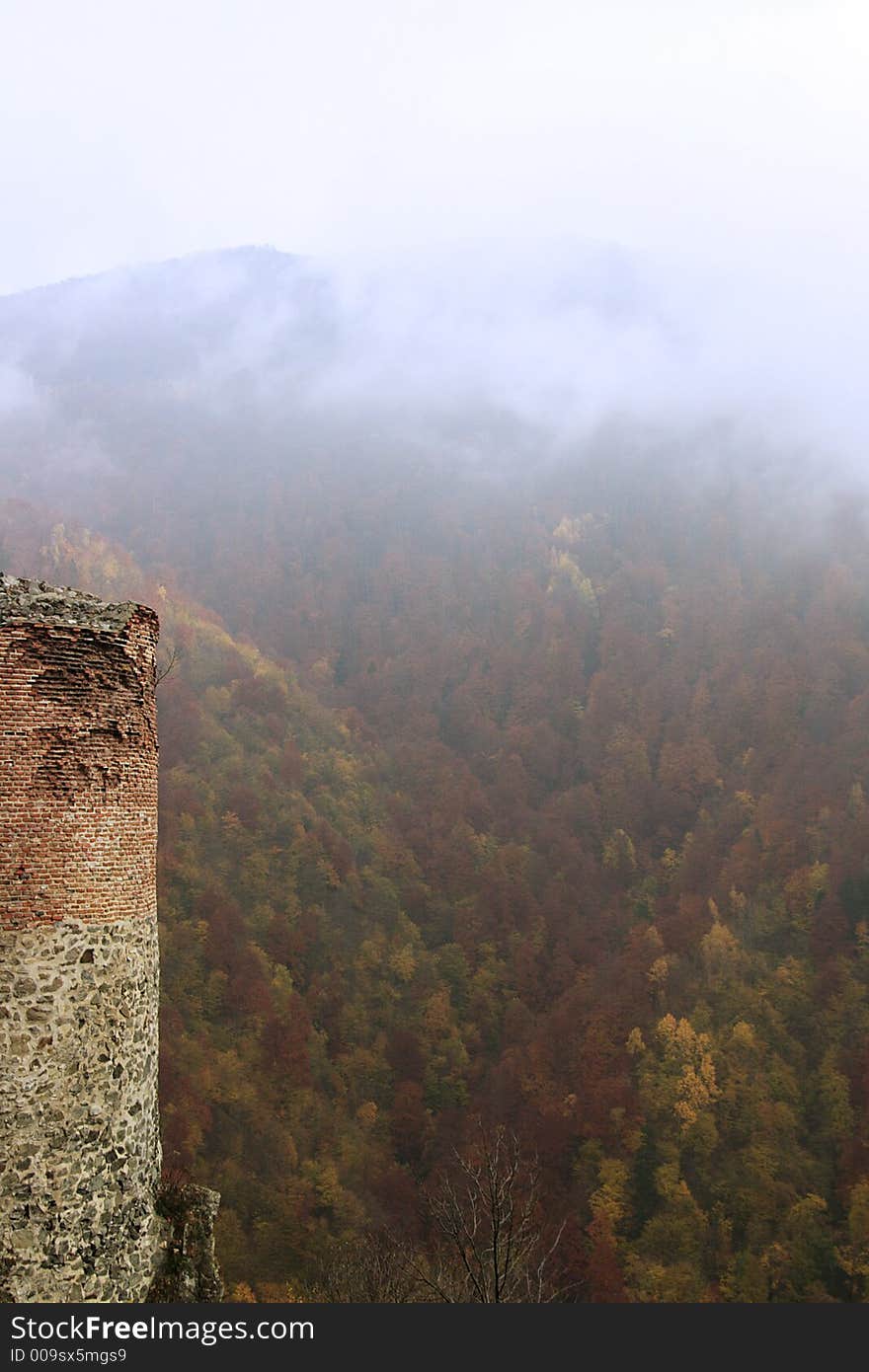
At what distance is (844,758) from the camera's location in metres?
72.2

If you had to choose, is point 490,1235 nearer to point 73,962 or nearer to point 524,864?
point 73,962

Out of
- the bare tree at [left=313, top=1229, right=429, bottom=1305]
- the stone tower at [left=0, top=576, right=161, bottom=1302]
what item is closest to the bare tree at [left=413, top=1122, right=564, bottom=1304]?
the bare tree at [left=313, top=1229, right=429, bottom=1305]

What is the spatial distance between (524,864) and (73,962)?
67.4 meters

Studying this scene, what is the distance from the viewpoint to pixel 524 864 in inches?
2901

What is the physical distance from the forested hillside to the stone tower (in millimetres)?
39990

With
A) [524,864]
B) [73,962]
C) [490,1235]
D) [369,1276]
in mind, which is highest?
[524,864]

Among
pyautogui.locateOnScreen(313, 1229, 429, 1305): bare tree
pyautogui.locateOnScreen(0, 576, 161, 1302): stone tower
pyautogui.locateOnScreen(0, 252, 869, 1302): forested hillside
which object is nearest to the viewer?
pyautogui.locateOnScreen(0, 576, 161, 1302): stone tower

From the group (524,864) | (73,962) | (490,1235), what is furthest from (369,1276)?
(524,864)

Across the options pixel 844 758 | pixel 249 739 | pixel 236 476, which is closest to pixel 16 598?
pixel 249 739

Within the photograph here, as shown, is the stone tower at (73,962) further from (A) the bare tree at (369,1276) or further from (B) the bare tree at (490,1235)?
(A) the bare tree at (369,1276)

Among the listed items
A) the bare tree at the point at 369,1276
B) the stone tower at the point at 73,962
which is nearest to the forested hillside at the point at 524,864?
the bare tree at the point at 369,1276

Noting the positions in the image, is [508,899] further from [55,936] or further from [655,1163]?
[55,936]

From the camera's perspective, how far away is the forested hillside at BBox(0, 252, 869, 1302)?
48562 mm

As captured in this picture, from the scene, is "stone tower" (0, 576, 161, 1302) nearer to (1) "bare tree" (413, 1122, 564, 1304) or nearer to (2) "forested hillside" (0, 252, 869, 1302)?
(1) "bare tree" (413, 1122, 564, 1304)
